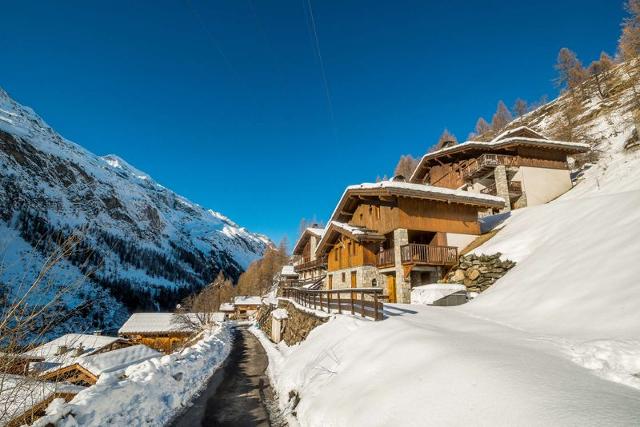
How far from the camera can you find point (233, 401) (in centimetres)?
1178

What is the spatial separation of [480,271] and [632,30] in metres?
23.9

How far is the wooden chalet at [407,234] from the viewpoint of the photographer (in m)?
20.1

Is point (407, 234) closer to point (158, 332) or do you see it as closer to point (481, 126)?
point (158, 332)

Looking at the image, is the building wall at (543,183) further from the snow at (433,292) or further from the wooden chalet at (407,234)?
the snow at (433,292)

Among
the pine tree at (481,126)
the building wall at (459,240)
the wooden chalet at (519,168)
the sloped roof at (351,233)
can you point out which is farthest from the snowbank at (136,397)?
the pine tree at (481,126)

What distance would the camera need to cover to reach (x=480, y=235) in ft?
75.0

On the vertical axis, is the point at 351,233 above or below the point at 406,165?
below

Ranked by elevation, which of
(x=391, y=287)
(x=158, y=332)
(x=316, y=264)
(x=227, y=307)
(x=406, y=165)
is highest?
(x=406, y=165)

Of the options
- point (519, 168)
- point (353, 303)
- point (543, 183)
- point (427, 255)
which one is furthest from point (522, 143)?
point (353, 303)

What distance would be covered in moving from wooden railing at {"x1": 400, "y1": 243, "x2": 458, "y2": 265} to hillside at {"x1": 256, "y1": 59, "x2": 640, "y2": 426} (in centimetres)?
437

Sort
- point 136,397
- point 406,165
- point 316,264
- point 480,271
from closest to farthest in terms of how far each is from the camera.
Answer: point 136,397 < point 480,271 < point 316,264 < point 406,165

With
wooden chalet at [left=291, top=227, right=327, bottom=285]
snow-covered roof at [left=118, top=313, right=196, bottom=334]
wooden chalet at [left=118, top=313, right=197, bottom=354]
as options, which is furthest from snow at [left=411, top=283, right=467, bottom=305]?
snow-covered roof at [left=118, top=313, right=196, bottom=334]

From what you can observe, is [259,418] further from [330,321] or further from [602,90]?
[602,90]

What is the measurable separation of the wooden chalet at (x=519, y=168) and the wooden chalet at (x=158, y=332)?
48.3 metres
